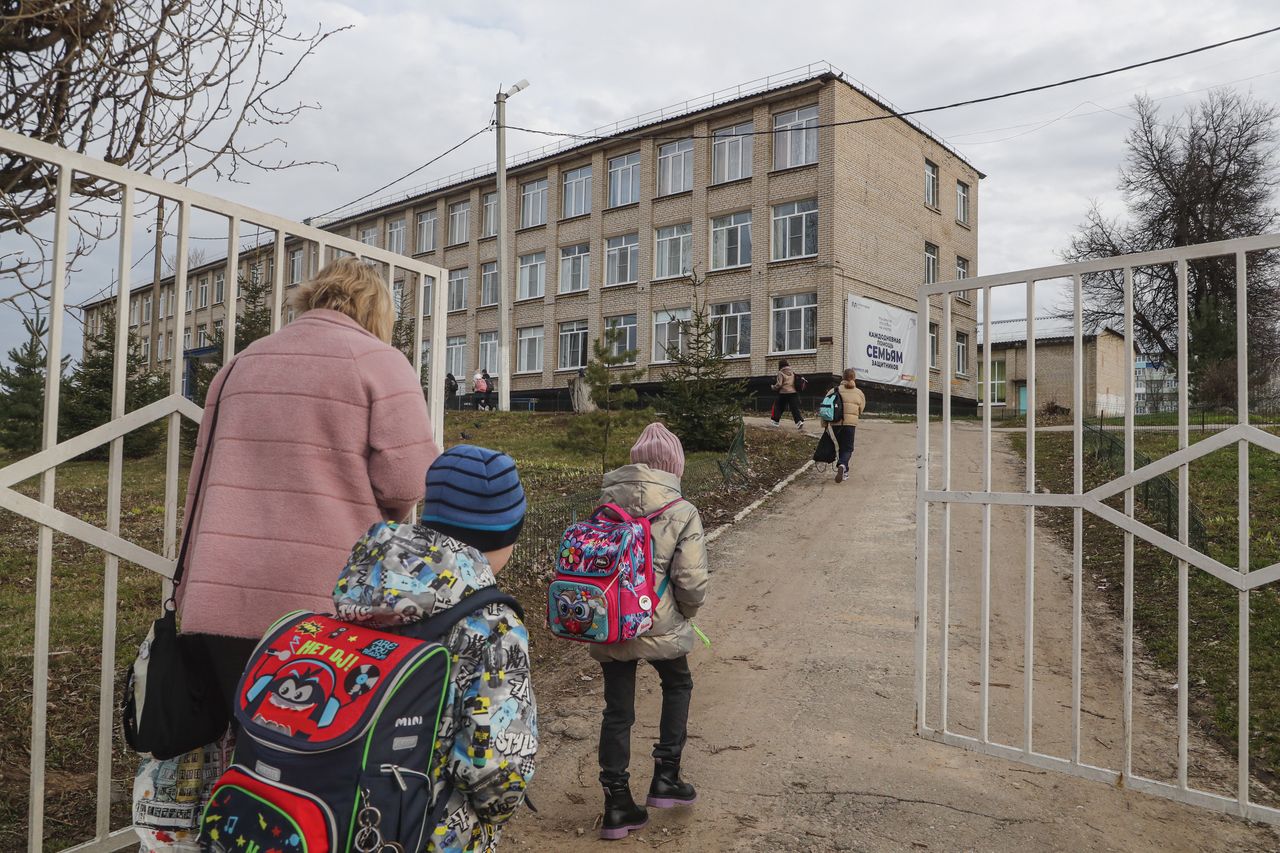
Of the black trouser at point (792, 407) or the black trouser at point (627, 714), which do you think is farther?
the black trouser at point (792, 407)

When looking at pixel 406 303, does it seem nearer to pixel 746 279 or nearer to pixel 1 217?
pixel 746 279

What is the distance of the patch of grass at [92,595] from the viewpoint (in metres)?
4.05

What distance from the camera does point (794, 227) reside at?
96.5ft

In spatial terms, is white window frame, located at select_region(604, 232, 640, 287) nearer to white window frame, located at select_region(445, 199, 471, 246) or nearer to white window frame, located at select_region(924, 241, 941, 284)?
white window frame, located at select_region(445, 199, 471, 246)

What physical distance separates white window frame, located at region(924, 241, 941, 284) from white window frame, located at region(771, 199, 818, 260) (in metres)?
6.23

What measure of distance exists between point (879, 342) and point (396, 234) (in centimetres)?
2456

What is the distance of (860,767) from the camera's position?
4.57 metres

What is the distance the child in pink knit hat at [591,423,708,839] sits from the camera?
12.7 ft

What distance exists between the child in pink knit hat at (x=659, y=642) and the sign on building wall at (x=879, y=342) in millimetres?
25378

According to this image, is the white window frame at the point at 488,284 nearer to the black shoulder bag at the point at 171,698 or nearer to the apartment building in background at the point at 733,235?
the apartment building in background at the point at 733,235

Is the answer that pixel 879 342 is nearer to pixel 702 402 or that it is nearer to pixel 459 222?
pixel 702 402

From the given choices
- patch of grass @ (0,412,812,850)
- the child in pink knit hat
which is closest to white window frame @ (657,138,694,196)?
patch of grass @ (0,412,812,850)

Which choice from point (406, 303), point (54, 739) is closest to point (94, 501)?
point (54, 739)

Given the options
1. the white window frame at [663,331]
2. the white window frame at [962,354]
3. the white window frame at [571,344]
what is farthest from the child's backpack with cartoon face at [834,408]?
the white window frame at [962,354]
